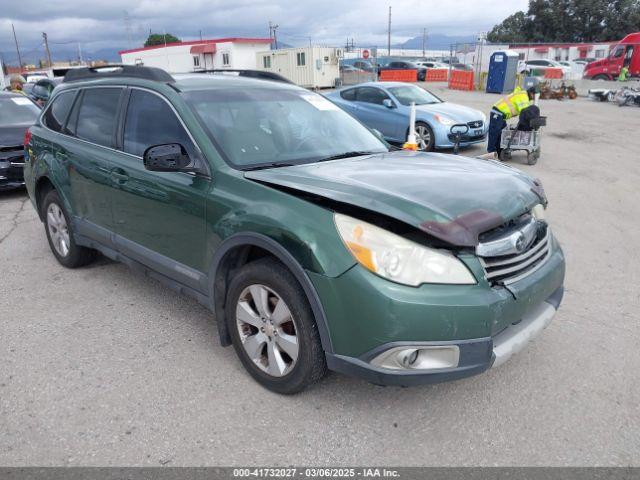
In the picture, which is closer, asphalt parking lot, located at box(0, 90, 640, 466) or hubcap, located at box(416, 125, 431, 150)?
asphalt parking lot, located at box(0, 90, 640, 466)

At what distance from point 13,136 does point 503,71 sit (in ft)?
76.1

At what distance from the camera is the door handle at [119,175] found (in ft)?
12.1

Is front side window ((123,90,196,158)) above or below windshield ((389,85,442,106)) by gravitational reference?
above

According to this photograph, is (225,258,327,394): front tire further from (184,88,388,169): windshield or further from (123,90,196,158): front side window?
(123,90,196,158): front side window

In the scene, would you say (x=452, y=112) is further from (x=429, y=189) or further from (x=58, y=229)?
(x=429, y=189)

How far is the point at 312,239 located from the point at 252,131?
1252 millimetres

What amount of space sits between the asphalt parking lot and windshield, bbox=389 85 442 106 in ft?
25.8

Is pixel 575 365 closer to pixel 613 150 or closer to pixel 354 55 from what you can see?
pixel 613 150

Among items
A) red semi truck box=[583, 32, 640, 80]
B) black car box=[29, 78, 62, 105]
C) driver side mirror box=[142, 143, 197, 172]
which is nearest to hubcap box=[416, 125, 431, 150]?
driver side mirror box=[142, 143, 197, 172]

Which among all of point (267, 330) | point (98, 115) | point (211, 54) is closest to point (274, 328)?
point (267, 330)

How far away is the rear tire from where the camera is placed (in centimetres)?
466

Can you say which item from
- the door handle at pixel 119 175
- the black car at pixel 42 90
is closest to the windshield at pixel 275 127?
the door handle at pixel 119 175

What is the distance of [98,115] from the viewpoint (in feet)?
13.6

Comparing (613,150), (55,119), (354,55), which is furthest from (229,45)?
(55,119)
